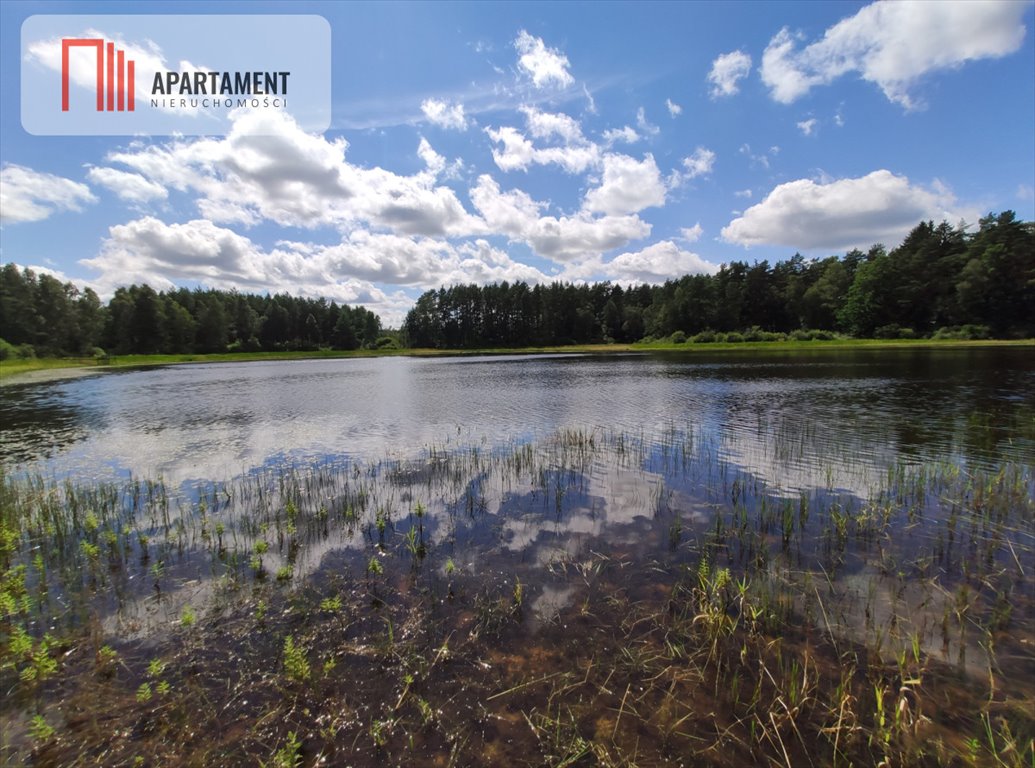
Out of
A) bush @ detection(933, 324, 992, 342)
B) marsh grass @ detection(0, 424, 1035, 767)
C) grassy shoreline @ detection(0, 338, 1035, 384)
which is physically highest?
bush @ detection(933, 324, 992, 342)

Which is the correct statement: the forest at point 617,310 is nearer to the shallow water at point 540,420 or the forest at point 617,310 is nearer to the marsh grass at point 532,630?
the shallow water at point 540,420

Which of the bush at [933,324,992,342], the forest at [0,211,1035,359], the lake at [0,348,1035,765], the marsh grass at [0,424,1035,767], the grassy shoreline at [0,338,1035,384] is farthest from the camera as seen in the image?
the forest at [0,211,1035,359]

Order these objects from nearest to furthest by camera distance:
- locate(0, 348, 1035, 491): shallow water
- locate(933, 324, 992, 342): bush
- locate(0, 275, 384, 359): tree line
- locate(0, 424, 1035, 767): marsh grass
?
locate(0, 424, 1035, 767): marsh grass → locate(0, 348, 1035, 491): shallow water → locate(933, 324, 992, 342): bush → locate(0, 275, 384, 359): tree line

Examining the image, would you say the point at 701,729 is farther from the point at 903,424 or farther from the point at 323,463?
the point at 903,424

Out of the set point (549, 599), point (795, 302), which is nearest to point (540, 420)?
point (549, 599)

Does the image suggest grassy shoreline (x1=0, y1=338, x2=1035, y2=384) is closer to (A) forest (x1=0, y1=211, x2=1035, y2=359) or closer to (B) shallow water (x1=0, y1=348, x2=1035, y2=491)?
(A) forest (x1=0, y1=211, x2=1035, y2=359)

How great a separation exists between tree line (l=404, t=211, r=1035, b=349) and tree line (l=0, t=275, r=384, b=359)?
30.6 meters

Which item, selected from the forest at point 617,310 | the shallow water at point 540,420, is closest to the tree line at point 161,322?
the forest at point 617,310

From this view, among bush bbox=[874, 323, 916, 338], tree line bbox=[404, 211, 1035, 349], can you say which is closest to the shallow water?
bush bbox=[874, 323, 916, 338]

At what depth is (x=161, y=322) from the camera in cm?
12619

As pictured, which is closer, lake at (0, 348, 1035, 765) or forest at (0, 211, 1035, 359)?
lake at (0, 348, 1035, 765)

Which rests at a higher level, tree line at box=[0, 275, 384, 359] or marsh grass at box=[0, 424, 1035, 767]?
tree line at box=[0, 275, 384, 359]

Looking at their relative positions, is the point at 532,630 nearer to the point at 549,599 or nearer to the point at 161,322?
the point at 549,599

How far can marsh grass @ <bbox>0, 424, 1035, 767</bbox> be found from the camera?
4938mm
